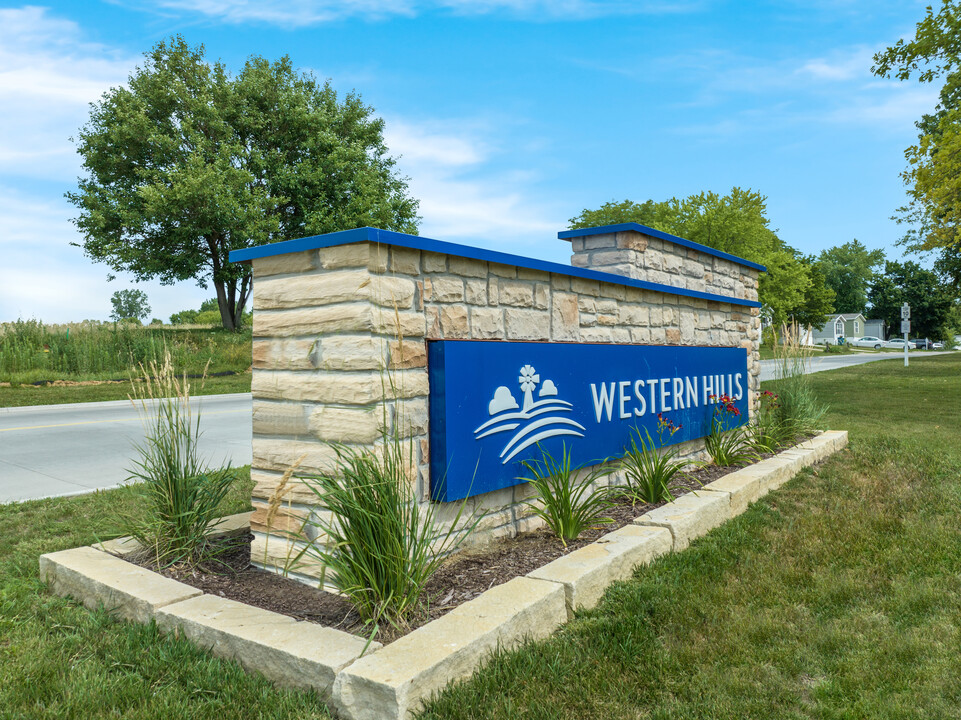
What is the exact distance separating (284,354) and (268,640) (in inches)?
63.0

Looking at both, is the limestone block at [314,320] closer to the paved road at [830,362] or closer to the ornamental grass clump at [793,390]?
the ornamental grass clump at [793,390]

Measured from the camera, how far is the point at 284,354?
3859mm

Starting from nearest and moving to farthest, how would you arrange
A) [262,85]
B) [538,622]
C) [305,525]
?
[538,622]
[305,525]
[262,85]

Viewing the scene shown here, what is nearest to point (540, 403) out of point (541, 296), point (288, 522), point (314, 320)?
point (541, 296)

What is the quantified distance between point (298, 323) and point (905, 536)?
456cm

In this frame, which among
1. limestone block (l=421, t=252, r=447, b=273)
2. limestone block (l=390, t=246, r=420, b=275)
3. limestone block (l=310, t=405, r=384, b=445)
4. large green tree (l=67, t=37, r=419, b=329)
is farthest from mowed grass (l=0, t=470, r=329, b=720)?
large green tree (l=67, t=37, r=419, b=329)

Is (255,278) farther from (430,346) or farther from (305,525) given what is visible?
(305,525)

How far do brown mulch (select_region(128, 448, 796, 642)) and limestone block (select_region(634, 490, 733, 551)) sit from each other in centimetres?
33

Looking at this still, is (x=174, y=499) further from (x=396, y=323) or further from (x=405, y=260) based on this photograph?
(x=405, y=260)

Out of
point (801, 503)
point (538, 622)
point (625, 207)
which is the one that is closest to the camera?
point (538, 622)

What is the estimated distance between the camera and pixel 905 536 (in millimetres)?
4883

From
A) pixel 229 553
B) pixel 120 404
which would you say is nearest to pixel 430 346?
pixel 229 553

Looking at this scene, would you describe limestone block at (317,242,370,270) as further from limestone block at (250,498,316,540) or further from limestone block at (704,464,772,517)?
limestone block at (704,464,772,517)

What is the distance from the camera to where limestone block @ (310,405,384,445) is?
341 cm
